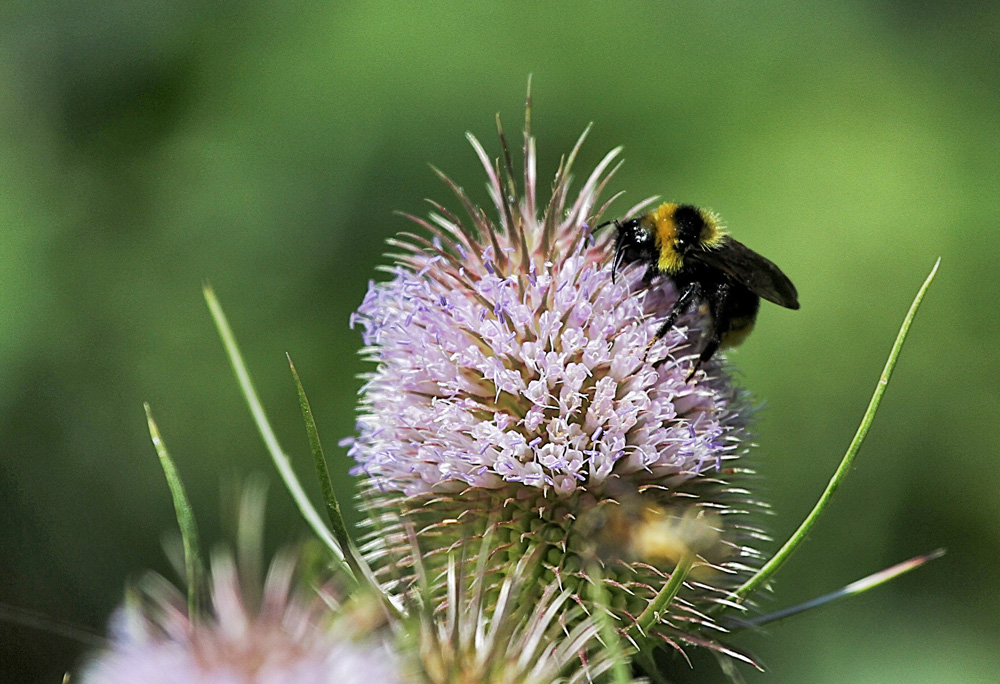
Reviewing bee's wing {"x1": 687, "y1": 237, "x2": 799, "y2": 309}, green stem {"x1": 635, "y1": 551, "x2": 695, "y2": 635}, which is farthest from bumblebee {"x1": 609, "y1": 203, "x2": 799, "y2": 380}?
green stem {"x1": 635, "y1": 551, "x2": 695, "y2": 635}

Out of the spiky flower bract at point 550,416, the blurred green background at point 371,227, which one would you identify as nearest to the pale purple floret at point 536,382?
the spiky flower bract at point 550,416

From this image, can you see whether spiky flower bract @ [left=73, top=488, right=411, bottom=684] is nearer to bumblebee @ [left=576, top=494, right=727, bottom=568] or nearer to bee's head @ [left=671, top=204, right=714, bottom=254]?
bumblebee @ [left=576, top=494, right=727, bottom=568]

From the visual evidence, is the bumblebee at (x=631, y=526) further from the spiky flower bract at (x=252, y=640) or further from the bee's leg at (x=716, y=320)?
the spiky flower bract at (x=252, y=640)

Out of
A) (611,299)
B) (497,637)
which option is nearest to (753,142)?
(611,299)

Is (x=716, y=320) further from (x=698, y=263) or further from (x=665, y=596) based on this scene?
(x=665, y=596)

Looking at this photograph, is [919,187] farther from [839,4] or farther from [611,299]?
[611,299]

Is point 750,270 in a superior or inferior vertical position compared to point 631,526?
superior

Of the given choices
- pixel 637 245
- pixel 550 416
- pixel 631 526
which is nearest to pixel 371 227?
pixel 637 245
